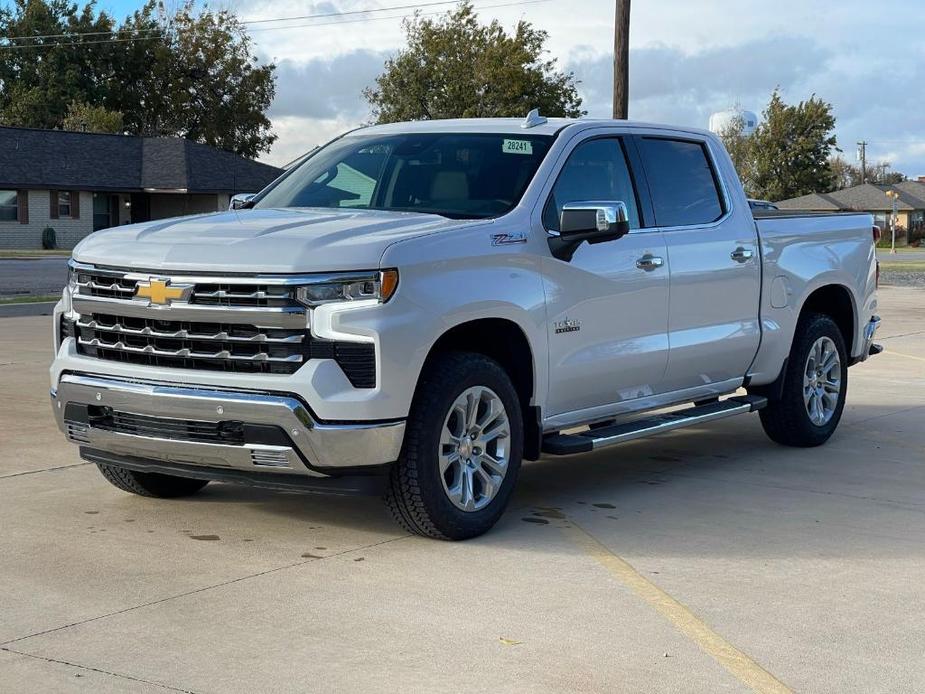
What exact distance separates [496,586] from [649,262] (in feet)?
8.33

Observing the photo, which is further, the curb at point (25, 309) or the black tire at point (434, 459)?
the curb at point (25, 309)

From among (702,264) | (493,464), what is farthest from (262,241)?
(702,264)

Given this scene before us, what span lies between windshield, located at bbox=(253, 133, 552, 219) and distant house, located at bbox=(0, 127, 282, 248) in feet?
158

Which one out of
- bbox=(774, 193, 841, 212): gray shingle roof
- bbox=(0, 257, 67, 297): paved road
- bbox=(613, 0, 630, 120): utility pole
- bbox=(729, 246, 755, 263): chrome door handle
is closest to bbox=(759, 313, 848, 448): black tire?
bbox=(729, 246, 755, 263): chrome door handle

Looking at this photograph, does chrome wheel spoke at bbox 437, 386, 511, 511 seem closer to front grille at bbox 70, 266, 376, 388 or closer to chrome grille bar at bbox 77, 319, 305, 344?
front grille at bbox 70, 266, 376, 388

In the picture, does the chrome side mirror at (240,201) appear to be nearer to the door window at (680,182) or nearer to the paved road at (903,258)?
the door window at (680,182)

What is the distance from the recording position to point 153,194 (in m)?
61.4

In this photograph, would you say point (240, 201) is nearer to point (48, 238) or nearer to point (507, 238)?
point (507, 238)

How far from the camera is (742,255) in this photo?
335 inches

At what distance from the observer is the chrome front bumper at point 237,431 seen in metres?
6.04

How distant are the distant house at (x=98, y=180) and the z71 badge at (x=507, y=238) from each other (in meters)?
49.7

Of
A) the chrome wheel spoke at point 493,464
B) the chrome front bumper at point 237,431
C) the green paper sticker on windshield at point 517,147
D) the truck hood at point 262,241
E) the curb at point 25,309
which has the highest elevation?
the green paper sticker on windshield at point 517,147

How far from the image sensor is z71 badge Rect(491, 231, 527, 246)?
671cm

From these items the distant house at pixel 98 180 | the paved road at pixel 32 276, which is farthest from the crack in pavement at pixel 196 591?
the distant house at pixel 98 180
